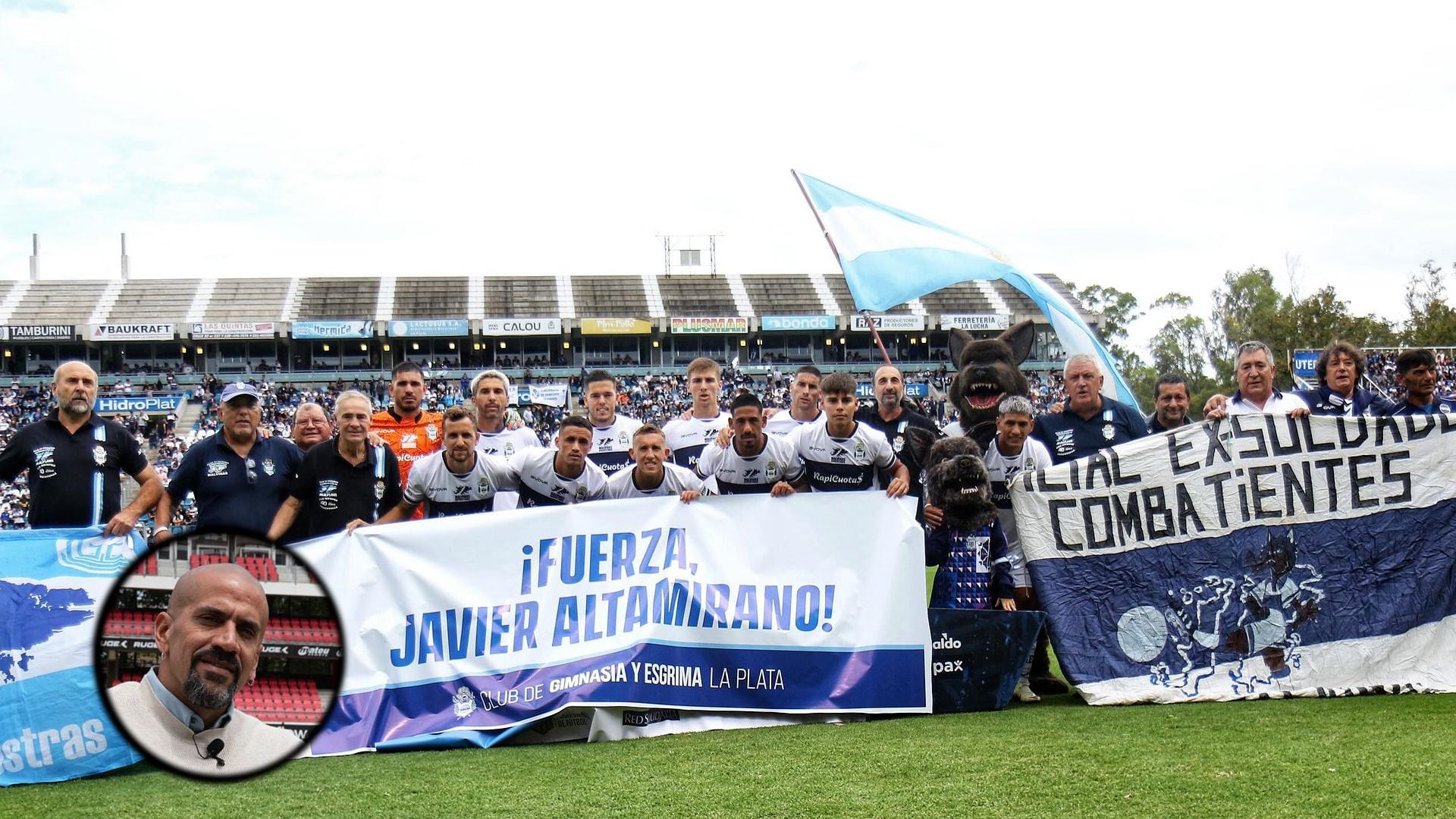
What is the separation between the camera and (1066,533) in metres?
6.36

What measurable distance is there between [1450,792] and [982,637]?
240 cm

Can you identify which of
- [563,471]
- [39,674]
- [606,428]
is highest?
[606,428]

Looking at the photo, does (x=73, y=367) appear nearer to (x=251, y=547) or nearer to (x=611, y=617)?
(x=611, y=617)

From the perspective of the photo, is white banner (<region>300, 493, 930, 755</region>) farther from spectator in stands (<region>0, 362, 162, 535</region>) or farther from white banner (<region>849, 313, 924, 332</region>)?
white banner (<region>849, 313, 924, 332</region>)

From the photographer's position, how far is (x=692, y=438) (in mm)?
7934

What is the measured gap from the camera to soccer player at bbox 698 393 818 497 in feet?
21.1

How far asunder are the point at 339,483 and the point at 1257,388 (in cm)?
538

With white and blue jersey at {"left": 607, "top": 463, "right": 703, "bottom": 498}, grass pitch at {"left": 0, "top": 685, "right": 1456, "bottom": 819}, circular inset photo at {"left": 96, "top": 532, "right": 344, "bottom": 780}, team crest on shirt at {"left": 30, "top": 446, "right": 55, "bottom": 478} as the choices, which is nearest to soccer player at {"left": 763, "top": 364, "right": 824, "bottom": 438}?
white and blue jersey at {"left": 607, "top": 463, "right": 703, "bottom": 498}

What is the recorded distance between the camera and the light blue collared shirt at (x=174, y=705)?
1184 millimetres

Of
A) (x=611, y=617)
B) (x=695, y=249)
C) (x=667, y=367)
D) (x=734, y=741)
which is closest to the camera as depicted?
(x=734, y=741)

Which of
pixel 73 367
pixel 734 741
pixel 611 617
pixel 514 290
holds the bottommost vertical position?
pixel 734 741

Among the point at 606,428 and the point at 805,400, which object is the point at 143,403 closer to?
the point at 606,428

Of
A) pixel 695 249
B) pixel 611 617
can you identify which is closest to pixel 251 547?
pixel 611 617

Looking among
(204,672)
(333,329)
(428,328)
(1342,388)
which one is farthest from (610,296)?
(204,672)
